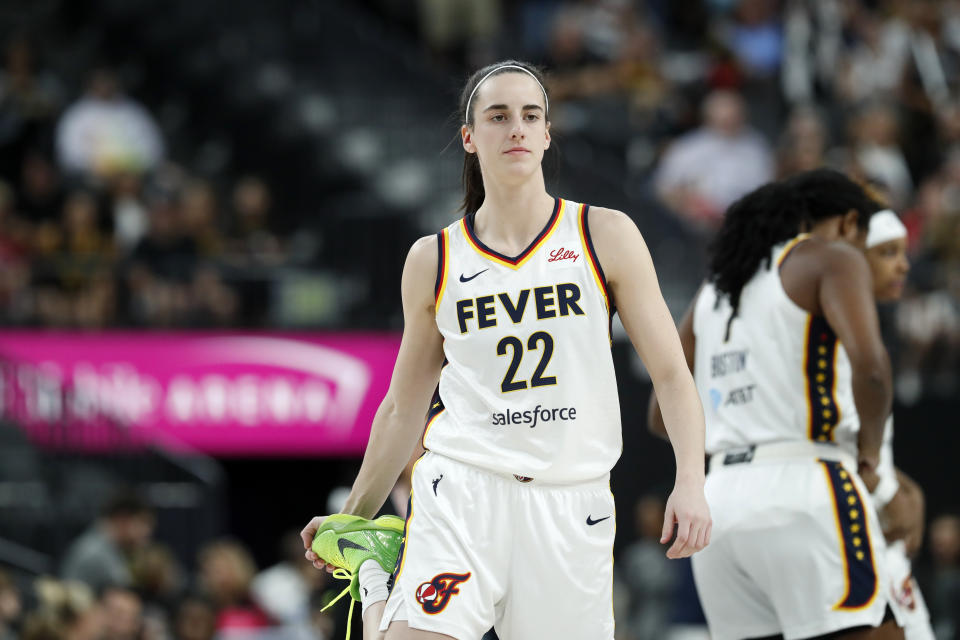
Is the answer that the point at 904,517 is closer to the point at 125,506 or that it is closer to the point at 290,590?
the point at 125,506

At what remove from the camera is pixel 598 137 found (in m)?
16.6

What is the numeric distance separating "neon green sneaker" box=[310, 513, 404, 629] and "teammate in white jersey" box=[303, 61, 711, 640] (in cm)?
24

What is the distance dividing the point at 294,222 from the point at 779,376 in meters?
11.2

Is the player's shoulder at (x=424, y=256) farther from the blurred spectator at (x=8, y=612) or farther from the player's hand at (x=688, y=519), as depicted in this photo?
the blurred spectator at (x=8, y=612)

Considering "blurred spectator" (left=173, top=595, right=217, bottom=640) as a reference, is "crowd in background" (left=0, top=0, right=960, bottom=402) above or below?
above

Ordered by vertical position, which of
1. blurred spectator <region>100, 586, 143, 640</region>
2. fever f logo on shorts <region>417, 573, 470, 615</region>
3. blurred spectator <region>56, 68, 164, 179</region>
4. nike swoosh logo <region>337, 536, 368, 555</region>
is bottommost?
blurred spectator <region>100, 586, 143, 640</region>

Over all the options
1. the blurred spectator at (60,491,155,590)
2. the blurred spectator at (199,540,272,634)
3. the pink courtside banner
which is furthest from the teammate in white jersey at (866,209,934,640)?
the pink courtside banner

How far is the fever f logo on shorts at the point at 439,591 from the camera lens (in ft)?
16.5

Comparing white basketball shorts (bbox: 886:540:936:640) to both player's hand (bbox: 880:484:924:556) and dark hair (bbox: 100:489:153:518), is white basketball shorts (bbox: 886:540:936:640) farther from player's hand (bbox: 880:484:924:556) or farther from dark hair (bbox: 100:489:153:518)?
dark hair (bbox: 100:489:153:518)

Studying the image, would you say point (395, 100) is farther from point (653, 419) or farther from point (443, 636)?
point (443, 636)

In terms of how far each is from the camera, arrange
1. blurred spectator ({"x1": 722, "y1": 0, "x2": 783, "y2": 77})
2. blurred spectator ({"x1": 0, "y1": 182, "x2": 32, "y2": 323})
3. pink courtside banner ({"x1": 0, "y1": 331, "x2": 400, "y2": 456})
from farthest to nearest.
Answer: blurred spectator ({"x1": 722, "y1": 0, "x2": 783, "y2": 77}) → blurred spectator ({"x1": 0, "y1": 182, "x2": 32, "y2": 323}) → pink courtside banner ({"x1": 0, "y1": 331, "x2": 400, "y2": 456})

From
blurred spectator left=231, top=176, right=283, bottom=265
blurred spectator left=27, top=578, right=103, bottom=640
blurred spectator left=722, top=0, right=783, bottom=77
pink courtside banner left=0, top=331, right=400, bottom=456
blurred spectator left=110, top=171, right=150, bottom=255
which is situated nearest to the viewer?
blurred spectator left=27, top=578, right=103, bottom=640

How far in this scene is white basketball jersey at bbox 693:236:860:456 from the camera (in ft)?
20.9

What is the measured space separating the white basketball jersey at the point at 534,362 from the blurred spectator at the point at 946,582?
672cm
